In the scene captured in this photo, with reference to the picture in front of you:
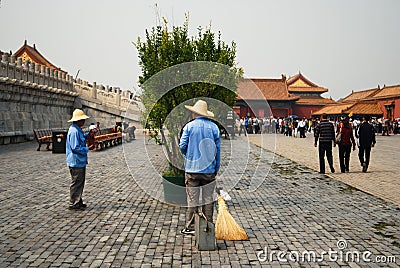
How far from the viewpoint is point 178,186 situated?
706 centimetres

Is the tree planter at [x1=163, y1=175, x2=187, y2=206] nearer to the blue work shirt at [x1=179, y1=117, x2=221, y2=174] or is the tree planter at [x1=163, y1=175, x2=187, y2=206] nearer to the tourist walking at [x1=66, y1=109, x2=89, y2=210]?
the tourist walking at [x1=66, y1=109, x2=89, y2=210]

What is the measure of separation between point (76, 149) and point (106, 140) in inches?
474

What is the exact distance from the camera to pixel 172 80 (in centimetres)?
764

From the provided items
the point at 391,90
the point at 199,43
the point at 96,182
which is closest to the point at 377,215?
the point at 199,43

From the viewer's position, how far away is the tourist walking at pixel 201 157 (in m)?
5.24

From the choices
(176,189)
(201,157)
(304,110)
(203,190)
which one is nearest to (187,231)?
(203,190)

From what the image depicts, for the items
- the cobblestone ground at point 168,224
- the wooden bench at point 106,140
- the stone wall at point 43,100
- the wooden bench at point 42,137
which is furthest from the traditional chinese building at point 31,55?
the cobblestone ground at point 168,224

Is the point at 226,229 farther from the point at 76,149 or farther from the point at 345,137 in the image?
the point at 345,137

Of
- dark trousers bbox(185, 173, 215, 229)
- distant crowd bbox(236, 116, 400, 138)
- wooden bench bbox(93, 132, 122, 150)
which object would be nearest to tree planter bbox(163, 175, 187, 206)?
dark trousers bbox(185, 173, 215, 229)

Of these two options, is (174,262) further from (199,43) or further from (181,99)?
(199,43)

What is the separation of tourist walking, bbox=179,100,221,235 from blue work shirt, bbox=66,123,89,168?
2570 millimetres

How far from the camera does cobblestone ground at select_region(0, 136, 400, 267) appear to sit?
4652 millimetres

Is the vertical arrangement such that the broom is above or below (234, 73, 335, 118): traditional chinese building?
below

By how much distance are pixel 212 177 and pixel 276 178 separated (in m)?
5.74
